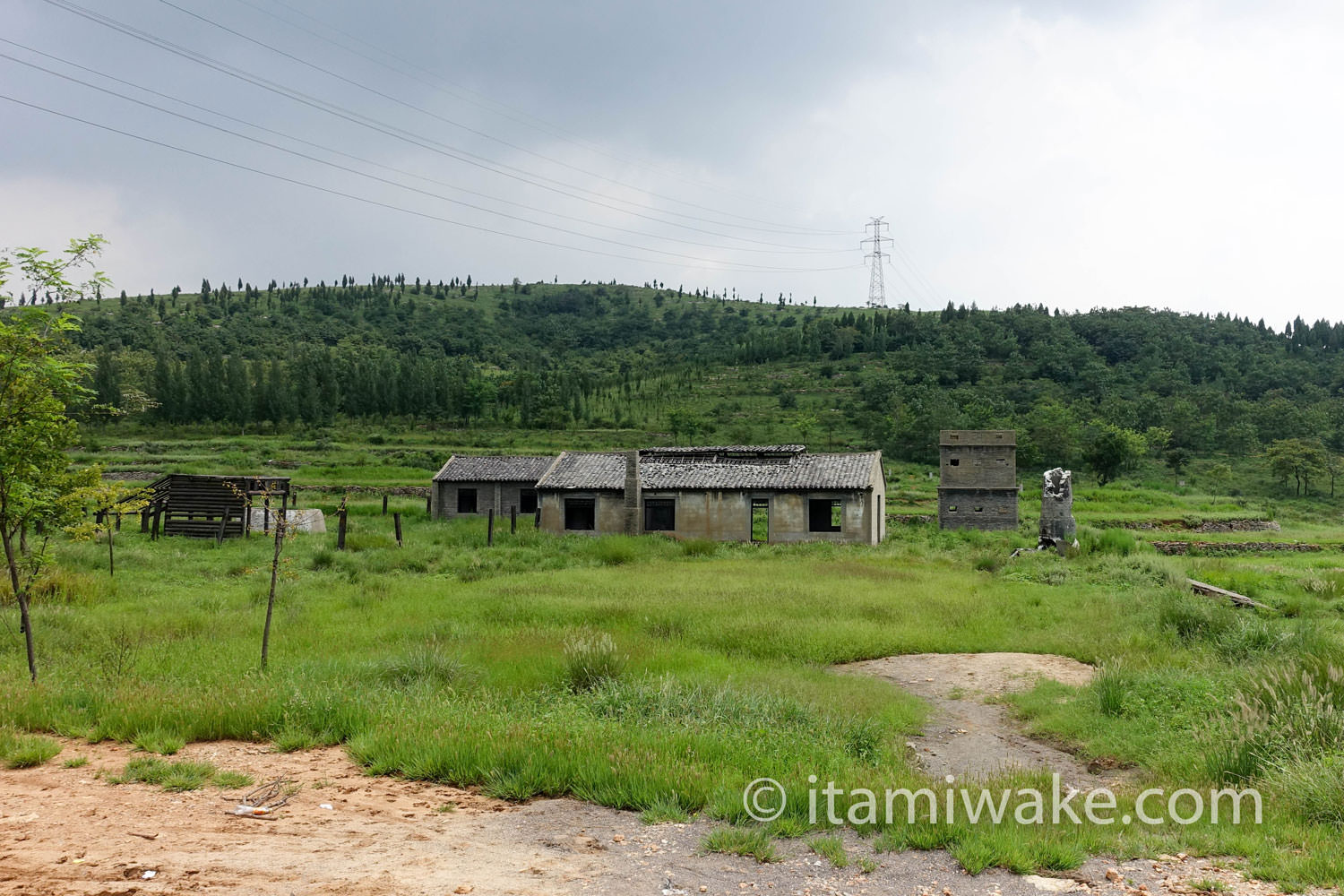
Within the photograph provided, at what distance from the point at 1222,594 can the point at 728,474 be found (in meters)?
17.9

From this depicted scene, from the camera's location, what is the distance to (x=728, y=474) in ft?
110

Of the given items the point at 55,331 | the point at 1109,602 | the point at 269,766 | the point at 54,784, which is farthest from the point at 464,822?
the point at 1109,602

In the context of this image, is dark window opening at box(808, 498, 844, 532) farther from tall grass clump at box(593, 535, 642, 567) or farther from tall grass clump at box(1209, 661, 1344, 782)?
tall grass clump at box(1209, 661, 1344, 782)

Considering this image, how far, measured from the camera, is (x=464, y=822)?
647cm

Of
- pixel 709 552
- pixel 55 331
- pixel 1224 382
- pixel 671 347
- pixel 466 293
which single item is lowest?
pixel 709 552

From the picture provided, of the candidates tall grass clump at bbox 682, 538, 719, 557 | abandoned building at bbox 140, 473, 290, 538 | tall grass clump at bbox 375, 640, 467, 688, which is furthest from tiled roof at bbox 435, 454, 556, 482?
tall grass clump at bbox 375, 640, 467, 688

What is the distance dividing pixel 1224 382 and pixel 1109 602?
9407 centimetres

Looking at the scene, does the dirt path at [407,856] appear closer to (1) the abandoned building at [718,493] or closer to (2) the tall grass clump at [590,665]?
A: (2) the tall grass clump at [590,665]

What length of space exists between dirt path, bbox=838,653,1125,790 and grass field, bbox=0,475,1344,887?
361 millimetres

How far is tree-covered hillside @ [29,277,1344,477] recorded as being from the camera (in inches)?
2931

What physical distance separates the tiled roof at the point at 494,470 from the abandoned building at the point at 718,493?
299 centimetres

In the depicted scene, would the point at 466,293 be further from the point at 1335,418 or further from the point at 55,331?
the point at 55,331

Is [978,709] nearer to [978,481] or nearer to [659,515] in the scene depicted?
[659,515]

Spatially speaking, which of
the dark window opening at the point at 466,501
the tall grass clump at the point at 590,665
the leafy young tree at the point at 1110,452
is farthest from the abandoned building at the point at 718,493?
the leafy young tree at the point at 1110,452
